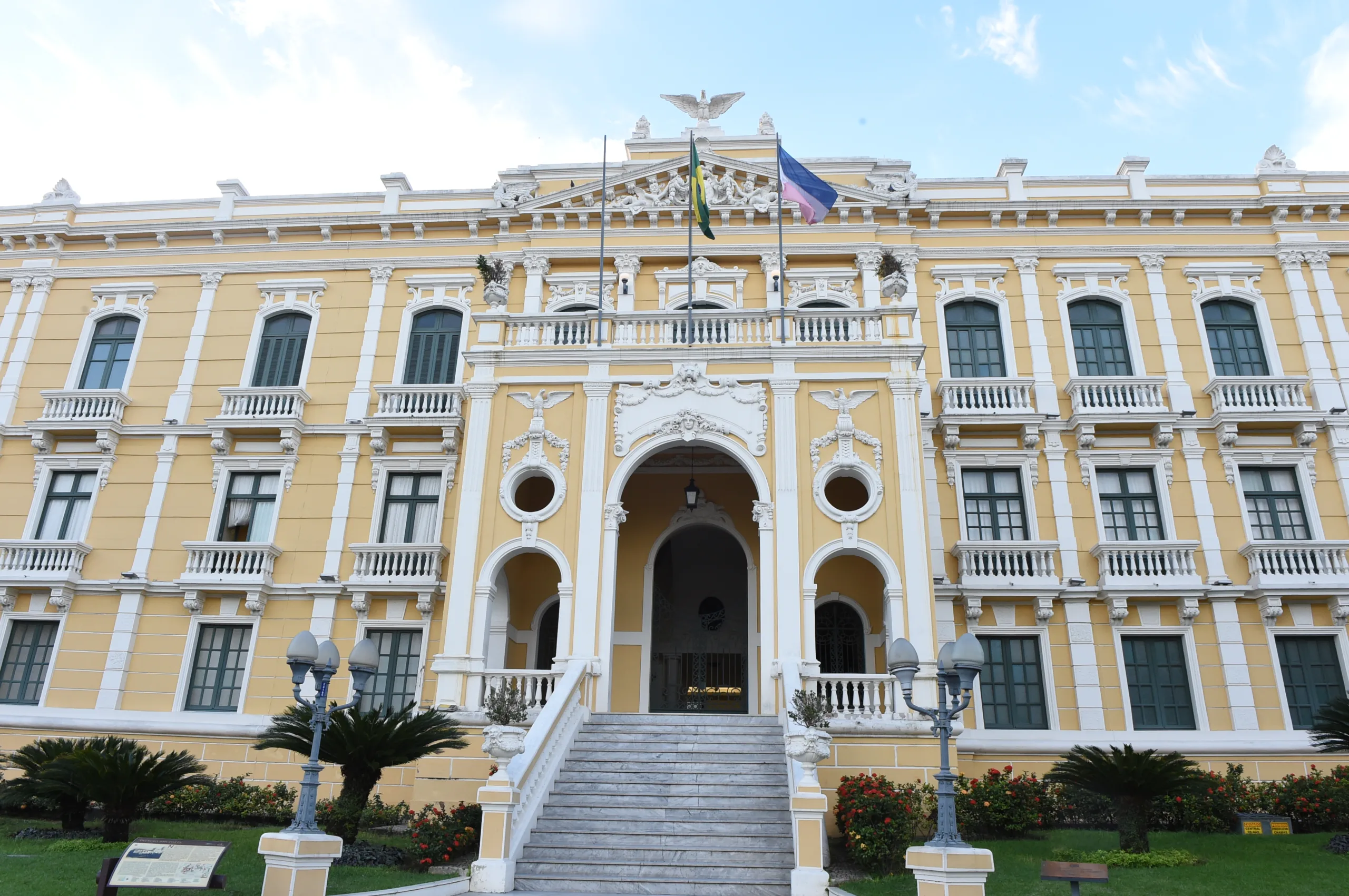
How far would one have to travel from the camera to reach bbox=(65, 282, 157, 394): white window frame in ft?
76.8

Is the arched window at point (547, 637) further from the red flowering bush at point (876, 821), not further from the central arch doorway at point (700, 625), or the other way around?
the red flowering bush at point (876, 821)

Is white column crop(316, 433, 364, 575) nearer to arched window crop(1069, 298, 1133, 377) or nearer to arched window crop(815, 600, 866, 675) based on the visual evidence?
arched window crop(815, 600, 866, 675)

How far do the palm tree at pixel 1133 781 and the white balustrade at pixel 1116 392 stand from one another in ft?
29.4

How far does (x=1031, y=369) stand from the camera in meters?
21.3

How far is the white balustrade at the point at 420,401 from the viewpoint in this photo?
21.3 metres

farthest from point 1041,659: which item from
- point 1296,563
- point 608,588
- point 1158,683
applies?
point 608,588

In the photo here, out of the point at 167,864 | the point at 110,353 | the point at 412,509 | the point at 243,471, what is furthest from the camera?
the point at 110,353

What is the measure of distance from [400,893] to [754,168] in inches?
698

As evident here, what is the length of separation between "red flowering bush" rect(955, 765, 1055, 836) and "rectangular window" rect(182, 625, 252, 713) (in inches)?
578

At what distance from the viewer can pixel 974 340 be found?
21891 millimetres

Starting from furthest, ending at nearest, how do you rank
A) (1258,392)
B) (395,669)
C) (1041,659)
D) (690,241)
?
(1258,392) < (690,241) < (395,669) < (1041,659)

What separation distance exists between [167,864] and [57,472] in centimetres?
1570

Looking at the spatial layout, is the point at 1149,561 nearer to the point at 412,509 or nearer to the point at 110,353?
the point at 412,509

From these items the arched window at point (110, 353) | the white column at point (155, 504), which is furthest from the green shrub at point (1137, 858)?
the arched window at point (110, 353)
